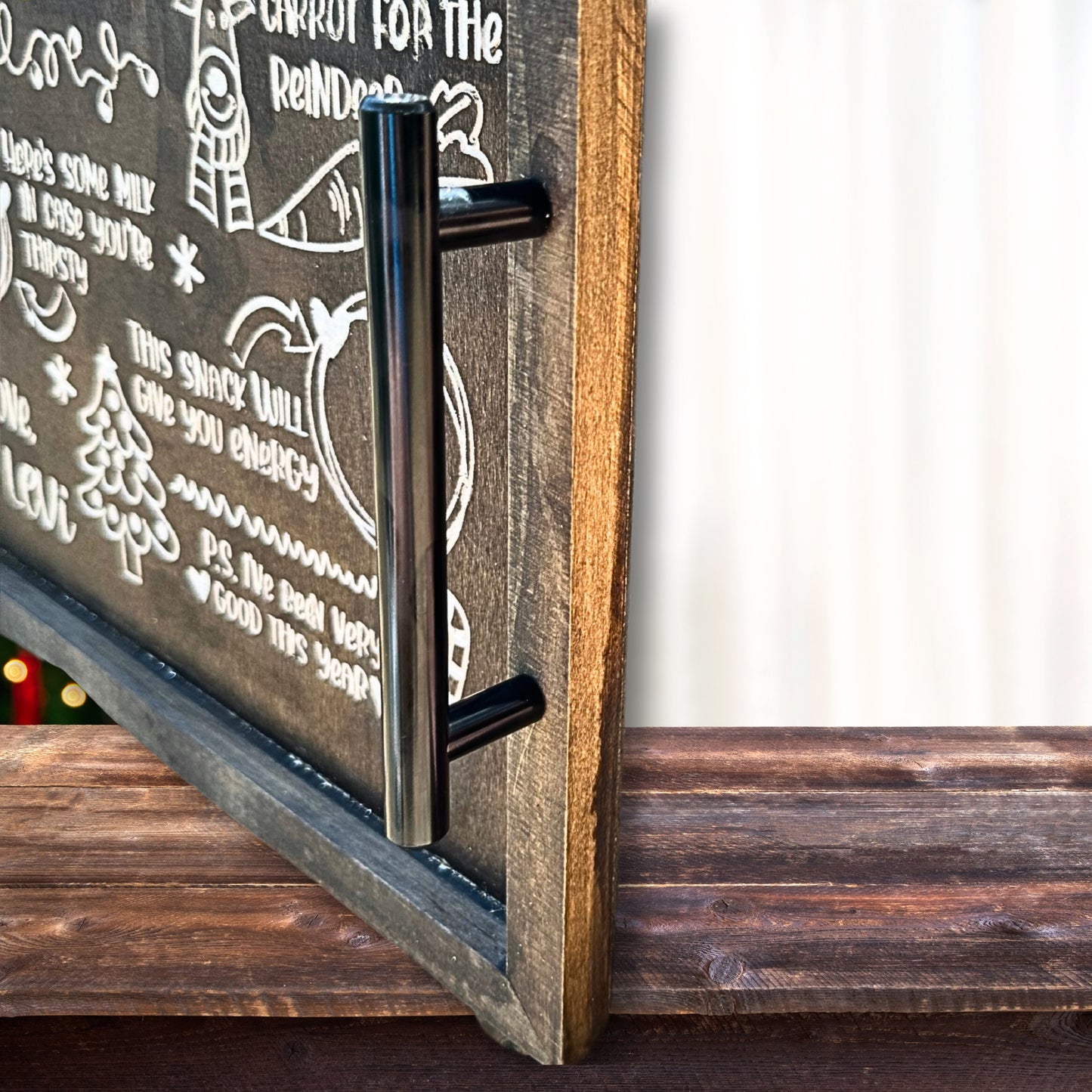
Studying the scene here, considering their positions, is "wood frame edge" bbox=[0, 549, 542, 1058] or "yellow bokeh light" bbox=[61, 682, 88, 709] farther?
"yellow bokeh light" bbox=[61, 682, 88, 709]

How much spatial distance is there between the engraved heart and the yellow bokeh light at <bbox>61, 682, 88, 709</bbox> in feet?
1.37

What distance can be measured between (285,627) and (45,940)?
0.90 feet

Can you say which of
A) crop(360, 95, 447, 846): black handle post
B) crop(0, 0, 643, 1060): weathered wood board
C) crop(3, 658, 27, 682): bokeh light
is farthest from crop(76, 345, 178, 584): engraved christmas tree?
crop(360, 95, 447, 846): black handle post

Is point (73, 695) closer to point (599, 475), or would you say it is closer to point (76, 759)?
point (76, 759)

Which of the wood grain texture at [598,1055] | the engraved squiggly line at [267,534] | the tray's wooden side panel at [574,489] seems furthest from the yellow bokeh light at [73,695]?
the tray's wooden side panel at [574,489]

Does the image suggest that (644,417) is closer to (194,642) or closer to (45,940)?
(194,642)

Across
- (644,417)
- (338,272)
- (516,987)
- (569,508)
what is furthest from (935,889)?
(644,417)

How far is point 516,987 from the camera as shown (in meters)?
0.85

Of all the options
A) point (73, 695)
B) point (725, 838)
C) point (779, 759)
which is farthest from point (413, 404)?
point (73, 695)

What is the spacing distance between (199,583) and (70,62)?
0.42 m

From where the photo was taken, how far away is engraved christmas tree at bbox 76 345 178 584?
1.14m

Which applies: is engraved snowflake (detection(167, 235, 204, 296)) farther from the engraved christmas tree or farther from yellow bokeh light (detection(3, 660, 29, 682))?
yellow bokeh light (detection(3, 660, 29, 682))

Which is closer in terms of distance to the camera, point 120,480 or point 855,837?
point 855,837

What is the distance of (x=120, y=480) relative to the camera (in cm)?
118
